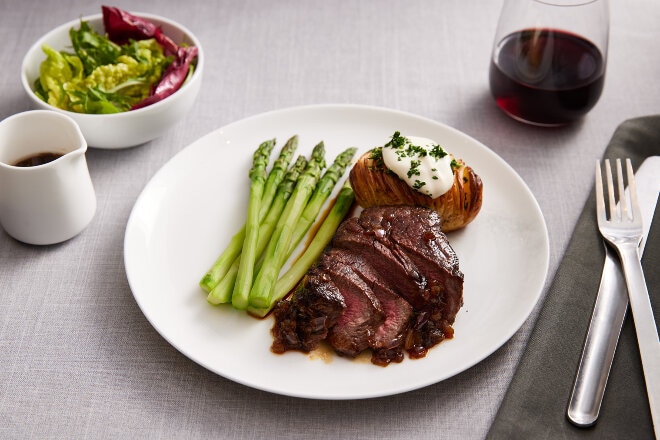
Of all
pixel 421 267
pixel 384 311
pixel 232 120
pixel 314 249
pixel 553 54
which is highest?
pixel 553 54

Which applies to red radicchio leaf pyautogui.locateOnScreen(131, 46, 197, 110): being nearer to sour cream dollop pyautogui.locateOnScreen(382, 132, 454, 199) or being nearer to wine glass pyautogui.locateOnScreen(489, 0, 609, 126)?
sour cream dollop pyautogui.locateOnScreen(382, 132, 454, 199)

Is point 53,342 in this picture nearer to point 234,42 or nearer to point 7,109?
point 7,109

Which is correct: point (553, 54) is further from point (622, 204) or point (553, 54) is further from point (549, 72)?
point (622, 204)

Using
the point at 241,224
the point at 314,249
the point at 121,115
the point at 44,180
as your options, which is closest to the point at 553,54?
the point at 314,249

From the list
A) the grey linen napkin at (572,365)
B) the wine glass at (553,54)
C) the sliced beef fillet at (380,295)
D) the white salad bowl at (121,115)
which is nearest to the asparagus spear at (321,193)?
the sliced beef fillet at (380,295)

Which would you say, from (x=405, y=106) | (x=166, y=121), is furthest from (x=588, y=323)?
(x=166, y=121)

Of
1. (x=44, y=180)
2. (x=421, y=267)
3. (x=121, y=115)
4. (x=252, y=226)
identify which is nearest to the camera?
(x=421, y=267)

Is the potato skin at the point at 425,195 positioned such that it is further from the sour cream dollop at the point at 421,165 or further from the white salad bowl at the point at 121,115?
the white salad bowl at the point at 121,115

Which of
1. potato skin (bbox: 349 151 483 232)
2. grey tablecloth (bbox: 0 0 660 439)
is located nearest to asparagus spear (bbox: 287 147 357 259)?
potato skin (bbox: 349 151 483 232)
